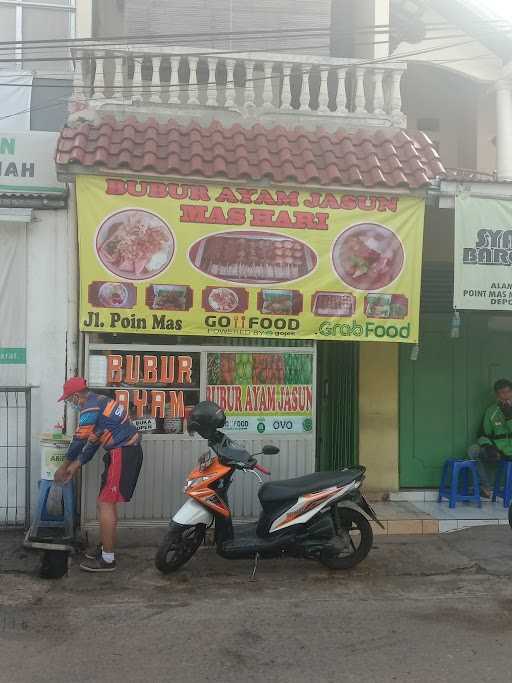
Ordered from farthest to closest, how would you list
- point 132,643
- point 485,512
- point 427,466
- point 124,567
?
point 427,466 < point 485,512 < point 124,567 < point 132,643

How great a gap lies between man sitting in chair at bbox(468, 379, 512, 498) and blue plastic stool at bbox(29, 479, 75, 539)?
484 centimetres

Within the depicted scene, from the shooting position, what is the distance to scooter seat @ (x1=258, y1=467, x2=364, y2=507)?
5.50 m

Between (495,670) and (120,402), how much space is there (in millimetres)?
4032

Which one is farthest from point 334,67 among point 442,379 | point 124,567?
point 124,567

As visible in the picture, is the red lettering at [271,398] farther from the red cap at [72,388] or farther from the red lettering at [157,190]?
the red lettering at [157,190]

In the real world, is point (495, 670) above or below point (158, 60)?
below

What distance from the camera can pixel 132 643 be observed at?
14.0 feet

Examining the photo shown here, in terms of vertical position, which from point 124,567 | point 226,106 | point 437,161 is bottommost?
point 124,567

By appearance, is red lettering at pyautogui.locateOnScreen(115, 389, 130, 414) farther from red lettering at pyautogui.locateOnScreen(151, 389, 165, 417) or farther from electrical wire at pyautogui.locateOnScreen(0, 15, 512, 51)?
electrical wire at pyautogui.locateOnScreen(0, 15, 512, 51)

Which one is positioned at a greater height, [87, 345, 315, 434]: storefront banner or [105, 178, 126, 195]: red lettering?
[105, 178, 126, 195]: red lettering

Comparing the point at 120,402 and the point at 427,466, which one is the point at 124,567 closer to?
the point at 120,402

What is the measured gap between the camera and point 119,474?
5742mm

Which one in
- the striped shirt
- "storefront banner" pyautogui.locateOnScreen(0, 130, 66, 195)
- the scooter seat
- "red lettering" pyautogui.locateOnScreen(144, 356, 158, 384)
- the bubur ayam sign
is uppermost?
"storefront banner" pyautogui.locateOnScreen(0, 130, 66, 195)

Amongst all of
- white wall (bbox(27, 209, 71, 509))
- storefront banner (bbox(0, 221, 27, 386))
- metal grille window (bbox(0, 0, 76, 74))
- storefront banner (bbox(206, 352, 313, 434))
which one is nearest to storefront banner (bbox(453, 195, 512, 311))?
storefront banner (bbox(206, 352, 313, 434))
